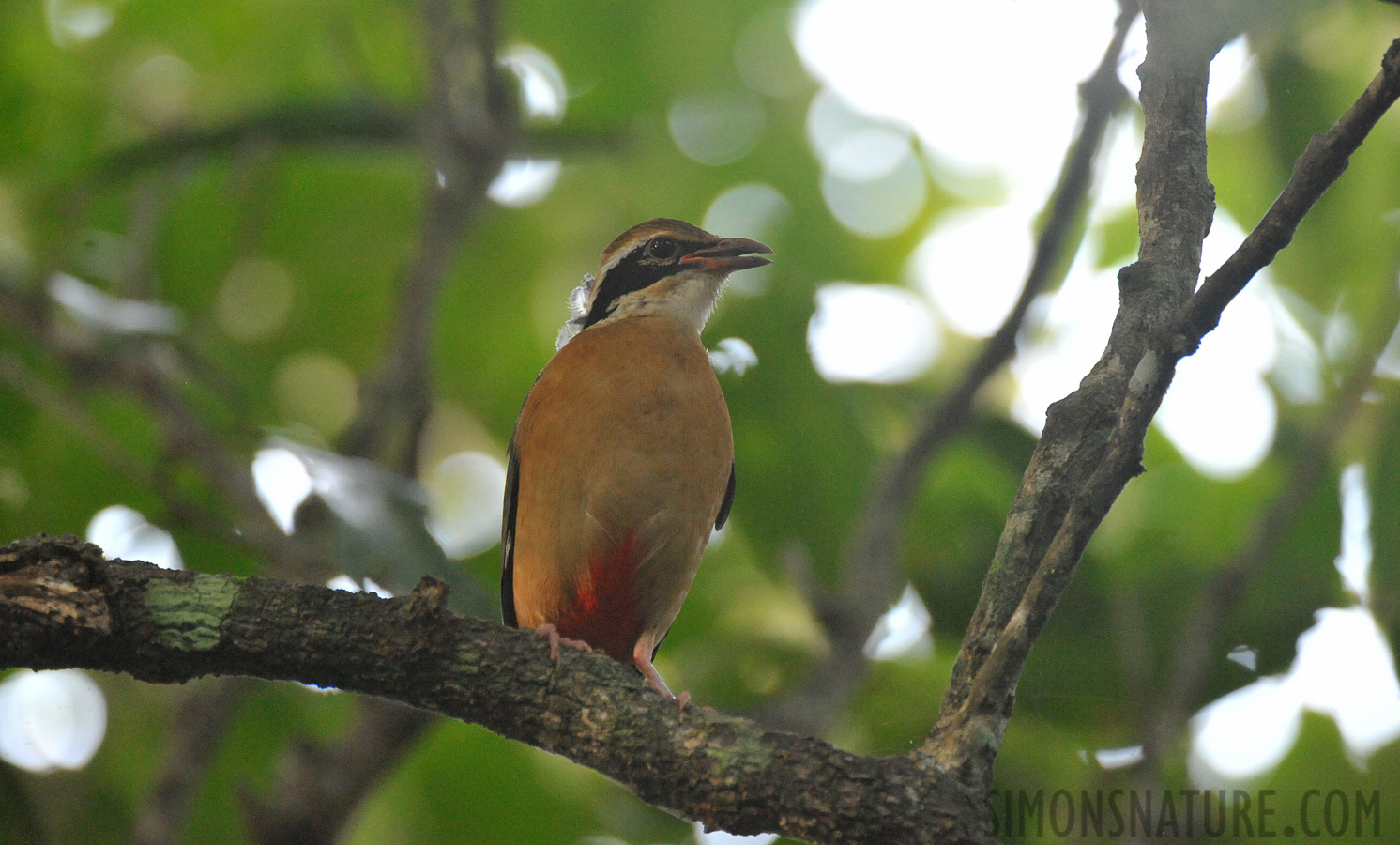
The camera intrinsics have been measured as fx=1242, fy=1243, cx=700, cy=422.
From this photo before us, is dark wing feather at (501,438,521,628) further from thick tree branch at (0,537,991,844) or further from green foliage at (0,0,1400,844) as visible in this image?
thick tree branch at (0,537,991,844)

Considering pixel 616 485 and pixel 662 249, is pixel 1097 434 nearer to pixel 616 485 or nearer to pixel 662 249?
pixel 616 485

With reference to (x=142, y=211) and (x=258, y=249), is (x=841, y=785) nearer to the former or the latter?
(x=142, y=211)

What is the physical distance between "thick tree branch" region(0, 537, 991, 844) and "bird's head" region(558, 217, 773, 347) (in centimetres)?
297

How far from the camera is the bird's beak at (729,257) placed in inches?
238

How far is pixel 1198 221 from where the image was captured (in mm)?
3070

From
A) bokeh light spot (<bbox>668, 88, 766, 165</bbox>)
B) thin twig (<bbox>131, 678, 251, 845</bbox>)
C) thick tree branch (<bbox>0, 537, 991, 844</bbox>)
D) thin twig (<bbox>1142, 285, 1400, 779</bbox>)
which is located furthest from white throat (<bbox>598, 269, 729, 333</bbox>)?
bokeh light spot (<bbox>668, 88, 766, 165</bbox>)

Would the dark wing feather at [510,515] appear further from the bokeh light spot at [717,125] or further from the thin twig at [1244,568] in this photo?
the bokeh light spot at [717,125]

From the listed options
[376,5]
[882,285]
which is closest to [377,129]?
[376,5]

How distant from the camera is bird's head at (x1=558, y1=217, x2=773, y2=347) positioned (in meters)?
5.98

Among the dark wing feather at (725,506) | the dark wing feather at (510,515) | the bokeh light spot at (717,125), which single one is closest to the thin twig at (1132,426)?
the dark wing feather at (725,506)

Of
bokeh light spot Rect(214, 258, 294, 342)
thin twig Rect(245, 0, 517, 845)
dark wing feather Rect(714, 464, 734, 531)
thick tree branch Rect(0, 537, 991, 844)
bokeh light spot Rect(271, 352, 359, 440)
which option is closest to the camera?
thick tree branch Rect(0, 537, 991, 844)

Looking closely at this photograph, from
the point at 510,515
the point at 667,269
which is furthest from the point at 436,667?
the point at 667,269

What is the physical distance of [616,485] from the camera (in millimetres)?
4863

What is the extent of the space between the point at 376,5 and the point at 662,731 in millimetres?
7705
